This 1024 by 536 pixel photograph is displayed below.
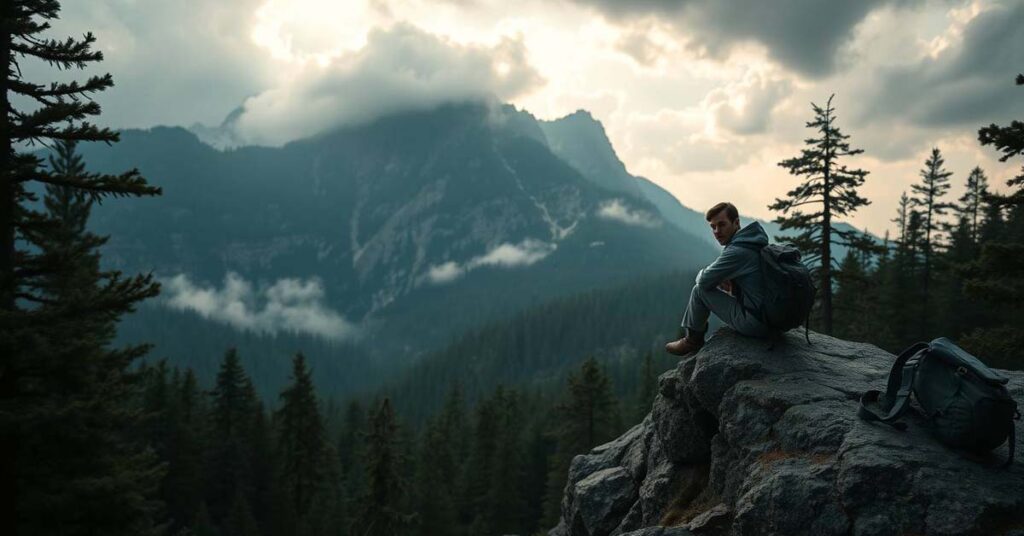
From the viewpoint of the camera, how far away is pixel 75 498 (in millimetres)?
9453

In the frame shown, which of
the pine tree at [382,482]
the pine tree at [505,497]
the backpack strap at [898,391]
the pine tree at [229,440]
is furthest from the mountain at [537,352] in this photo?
the backpack strap at [898,391]

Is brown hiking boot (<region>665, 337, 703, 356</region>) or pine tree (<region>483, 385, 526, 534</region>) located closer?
brown hiking boot (<region>665, 337, 703, 356</region>)

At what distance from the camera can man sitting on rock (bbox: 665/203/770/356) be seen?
8086 mm

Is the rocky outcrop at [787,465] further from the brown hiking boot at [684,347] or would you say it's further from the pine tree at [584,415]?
the pine tree at [584,415]

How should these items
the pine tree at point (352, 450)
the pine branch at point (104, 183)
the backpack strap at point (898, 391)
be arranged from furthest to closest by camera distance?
the pine tree at point (352, 450) → the pine branch at point (104, 183) → the backpack strap at point (898, 391)

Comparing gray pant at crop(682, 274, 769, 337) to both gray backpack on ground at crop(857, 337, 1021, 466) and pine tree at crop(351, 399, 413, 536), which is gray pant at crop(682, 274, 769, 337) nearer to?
gray backpack on ground at crop(857, 337, 1021, 466)

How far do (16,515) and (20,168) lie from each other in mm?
5679

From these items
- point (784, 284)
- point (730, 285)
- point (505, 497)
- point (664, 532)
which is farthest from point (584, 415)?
point (784, 284)


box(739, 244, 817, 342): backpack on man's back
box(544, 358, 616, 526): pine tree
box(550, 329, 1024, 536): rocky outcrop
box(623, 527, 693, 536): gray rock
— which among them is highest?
box(739, 244, 817, 342): backpack on man's back

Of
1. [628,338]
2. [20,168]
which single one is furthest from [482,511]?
[628,338]

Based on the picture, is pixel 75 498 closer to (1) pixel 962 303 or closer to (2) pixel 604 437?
(2) pixel 604 437

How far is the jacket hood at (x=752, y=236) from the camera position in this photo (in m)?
8.08

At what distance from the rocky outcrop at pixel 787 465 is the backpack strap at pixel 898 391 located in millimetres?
113

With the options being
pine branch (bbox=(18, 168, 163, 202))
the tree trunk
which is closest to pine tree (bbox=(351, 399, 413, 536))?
the tree trunk
